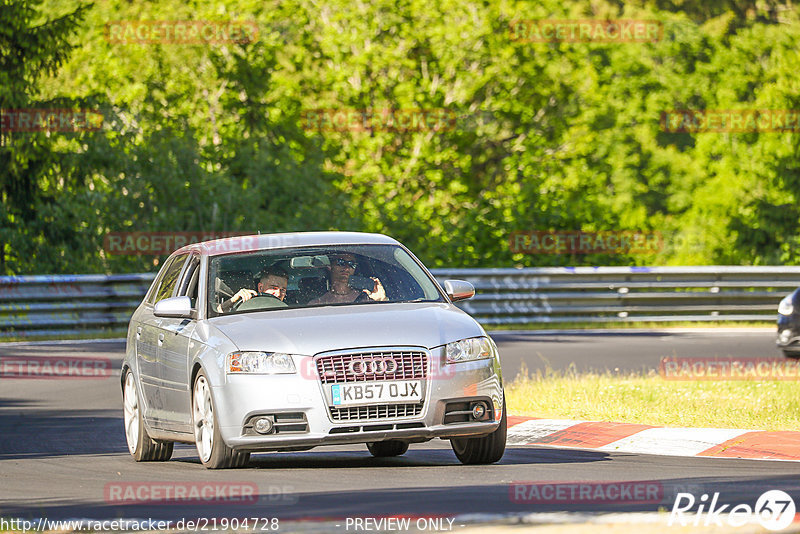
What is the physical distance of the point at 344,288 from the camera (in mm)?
10094

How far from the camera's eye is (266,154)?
31.6 meters

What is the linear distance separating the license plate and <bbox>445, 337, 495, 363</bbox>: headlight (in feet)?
1.24

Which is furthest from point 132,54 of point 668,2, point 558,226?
point 668,2

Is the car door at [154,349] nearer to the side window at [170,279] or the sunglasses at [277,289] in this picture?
the side window at [170,279]

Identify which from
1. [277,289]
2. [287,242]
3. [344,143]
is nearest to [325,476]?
[277,289]

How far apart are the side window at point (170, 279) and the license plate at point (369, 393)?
248 centimetres

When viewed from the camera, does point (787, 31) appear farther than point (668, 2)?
No

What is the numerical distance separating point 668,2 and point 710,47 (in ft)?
24.9

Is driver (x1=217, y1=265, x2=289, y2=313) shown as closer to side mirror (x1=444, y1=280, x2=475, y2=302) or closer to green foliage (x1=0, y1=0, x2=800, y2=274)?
side mirror (x1=444, y1=280, x2=475, y2=302)

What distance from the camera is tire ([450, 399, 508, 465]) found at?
9625mm

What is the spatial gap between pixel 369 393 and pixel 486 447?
Result: 1043 millimetres

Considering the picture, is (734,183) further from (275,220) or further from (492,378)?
(492,378)

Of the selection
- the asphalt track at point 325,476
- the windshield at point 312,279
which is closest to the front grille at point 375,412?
the asphalt track at point 325,476

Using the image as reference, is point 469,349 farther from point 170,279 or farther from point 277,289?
point 170,279
